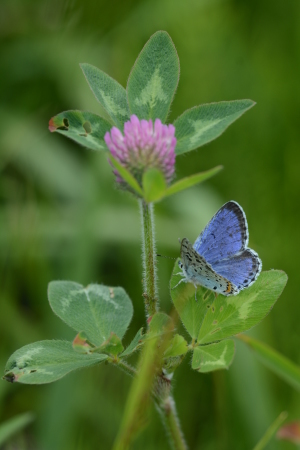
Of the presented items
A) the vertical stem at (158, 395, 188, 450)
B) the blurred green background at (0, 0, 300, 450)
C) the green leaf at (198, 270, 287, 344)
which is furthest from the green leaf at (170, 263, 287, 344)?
the blurred green background at (0, 0, 300, 450)

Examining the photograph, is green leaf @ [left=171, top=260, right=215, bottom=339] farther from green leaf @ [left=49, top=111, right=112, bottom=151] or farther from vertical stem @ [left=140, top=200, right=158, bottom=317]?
green leaf @ [left=49, top=111, right=112, bottom=151]

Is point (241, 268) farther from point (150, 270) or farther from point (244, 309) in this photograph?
point (150, 270)

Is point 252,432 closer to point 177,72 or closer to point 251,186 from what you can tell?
point 251,186

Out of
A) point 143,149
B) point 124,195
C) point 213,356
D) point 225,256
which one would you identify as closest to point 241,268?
point 225,256

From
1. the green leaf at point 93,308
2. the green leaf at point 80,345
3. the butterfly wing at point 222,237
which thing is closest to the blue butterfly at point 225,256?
the butterfly wing at point 222,237

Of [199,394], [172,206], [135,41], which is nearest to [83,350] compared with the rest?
[199,394]
